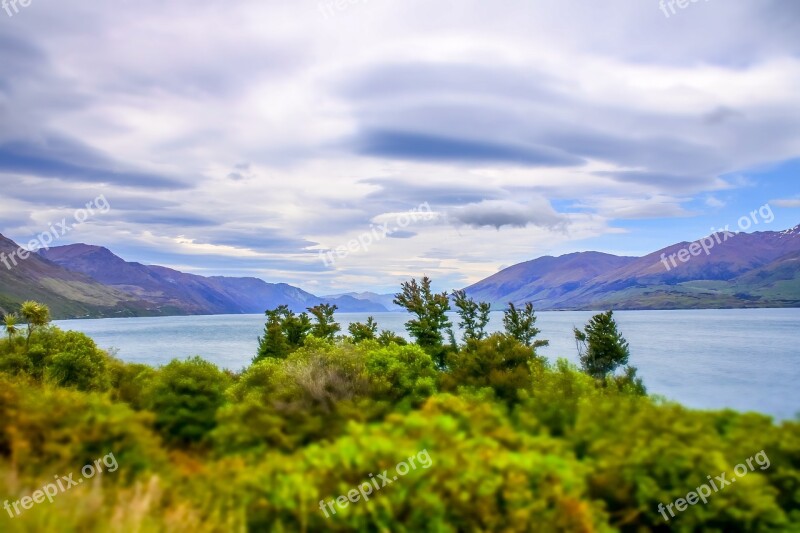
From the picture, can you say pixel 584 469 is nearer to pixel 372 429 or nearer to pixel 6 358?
pixel 372 429

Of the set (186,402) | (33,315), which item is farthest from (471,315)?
(186,402)

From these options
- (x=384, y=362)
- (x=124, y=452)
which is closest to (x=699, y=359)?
(x=384, y=362)

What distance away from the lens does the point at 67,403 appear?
9.48m

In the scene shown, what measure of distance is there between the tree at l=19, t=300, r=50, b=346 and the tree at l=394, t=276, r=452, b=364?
26380mm

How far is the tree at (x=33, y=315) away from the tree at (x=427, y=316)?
86.5 ft

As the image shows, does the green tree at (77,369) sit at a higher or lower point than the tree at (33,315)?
lower

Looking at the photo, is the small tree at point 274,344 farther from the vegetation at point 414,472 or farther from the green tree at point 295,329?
the vegetation at point 414,472

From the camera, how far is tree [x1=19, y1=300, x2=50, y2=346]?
31.5 meters

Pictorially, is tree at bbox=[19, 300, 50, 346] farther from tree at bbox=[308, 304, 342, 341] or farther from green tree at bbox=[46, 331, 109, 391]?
tree at bbox=[308, 304, 342, 341]

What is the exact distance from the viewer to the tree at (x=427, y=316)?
47984 mm

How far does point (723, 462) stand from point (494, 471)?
9.52 ft

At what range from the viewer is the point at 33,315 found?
105 ft

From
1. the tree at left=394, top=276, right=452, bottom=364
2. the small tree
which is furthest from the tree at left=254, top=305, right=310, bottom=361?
the tree at left=394, top=276, right=452, bottom=364

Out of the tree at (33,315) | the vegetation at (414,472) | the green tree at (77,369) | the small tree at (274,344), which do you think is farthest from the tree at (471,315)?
the vegetation at (414,472)
